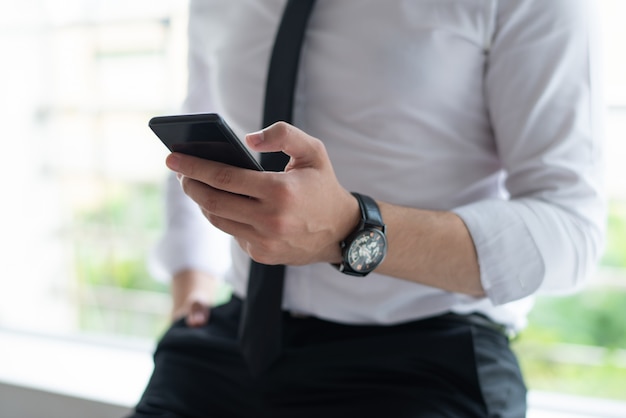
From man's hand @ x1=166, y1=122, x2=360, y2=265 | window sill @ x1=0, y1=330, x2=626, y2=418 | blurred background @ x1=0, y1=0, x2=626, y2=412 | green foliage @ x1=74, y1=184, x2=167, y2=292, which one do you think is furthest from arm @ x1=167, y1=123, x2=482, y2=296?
green foliage @ x1=74, y1=184, x2=167, y2=292

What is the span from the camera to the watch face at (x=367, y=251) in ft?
2.29

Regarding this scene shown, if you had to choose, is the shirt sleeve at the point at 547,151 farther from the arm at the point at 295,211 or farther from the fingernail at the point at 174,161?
the fingernail at the point at 174,161

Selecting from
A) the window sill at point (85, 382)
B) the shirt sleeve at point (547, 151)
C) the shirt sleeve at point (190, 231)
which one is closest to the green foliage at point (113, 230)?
the window sill at point (85, 382)

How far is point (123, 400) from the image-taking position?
4.41 feet

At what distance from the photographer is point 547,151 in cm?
79

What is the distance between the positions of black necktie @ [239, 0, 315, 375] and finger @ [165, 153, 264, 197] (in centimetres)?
19

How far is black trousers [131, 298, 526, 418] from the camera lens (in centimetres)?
81

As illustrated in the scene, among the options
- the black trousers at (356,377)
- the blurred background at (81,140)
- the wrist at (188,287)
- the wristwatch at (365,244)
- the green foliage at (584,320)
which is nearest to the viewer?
the wristwatch at (365,244)

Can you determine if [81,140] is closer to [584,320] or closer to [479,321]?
[479,321]

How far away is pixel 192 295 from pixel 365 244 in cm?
56

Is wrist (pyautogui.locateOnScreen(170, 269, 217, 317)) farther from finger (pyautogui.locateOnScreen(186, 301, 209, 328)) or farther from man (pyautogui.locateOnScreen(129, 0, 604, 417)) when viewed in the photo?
man (pyautogui.locateOnScreen(129, 0, 604, 417))

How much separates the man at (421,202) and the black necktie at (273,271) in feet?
0.13

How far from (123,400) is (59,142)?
138 cm

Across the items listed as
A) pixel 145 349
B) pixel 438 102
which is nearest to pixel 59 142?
pixel 145 349
